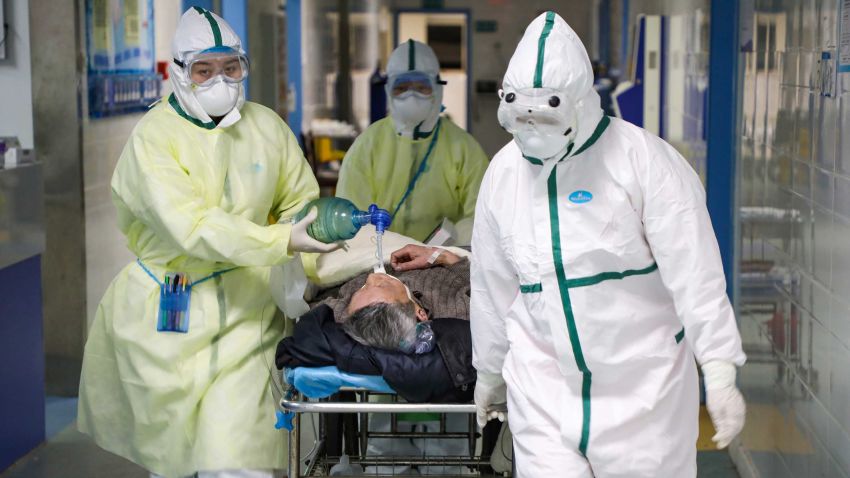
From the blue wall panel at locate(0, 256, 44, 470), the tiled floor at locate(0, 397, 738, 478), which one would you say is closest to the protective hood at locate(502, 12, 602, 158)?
the tiled floor at locate(0, 397, 738, 478)

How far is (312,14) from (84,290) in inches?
260

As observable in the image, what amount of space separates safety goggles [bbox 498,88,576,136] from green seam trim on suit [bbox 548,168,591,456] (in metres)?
0.13

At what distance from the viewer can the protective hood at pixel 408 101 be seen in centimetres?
466

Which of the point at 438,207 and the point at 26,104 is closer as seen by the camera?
the point at 438,207

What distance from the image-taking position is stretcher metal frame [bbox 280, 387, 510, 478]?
3035 millimetres

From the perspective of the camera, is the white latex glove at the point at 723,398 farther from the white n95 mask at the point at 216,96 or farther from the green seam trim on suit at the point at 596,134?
the white n95 mask at the point at 216,96

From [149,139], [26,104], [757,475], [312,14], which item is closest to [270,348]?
[149,139]

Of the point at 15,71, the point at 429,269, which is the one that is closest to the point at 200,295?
the point at 429,269

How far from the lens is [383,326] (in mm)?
3117

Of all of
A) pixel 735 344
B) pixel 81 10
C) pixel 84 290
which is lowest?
pixel 84 290

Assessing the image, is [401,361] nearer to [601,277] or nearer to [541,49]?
[601,277]

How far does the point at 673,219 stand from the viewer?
2496 mm

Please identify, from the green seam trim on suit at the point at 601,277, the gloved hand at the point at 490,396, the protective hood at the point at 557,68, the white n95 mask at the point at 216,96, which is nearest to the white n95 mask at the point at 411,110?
the white n95 mask at the point at 216,96

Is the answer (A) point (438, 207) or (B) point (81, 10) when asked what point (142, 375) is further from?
(B) point (81, 10)
